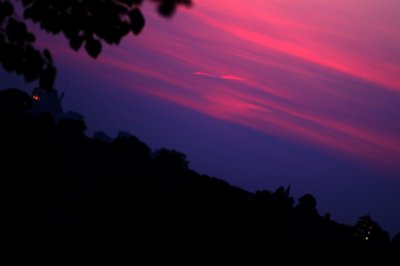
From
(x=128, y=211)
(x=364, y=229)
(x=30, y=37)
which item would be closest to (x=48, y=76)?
(x=30, y=37)

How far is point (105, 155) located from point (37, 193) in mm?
17440

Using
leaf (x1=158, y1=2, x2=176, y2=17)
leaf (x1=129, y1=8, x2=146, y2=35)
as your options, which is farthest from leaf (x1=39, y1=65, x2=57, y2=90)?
leaf (x1=158, y1=2, x2=176, y2=17)

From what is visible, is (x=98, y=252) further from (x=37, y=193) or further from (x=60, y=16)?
(x=60, y=16)

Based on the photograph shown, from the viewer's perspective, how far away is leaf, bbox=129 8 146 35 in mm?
3746

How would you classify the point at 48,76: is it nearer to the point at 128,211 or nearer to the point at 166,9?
the point at 166,9

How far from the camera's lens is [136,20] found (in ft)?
12.3

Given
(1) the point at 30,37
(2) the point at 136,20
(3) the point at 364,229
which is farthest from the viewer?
(3) the point at 364,229

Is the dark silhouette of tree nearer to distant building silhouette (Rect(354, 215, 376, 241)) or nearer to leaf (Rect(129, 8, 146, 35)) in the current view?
leaf (Rect(129, 8, 146, 35))

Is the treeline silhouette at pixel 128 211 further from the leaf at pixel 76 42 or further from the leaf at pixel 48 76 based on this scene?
the leaf at pixel 76 42

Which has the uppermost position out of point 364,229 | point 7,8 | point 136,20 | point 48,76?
point 364,229


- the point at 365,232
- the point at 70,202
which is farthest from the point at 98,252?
the point at 365,232

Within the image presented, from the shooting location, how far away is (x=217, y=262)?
28.7m

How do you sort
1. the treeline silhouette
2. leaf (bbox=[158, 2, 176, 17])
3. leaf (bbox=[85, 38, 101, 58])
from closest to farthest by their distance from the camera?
leaf (bbox=[158, 2, 176, 17])
leaf (bbox=[85, 38, 101, 58])
the treeline silhouette

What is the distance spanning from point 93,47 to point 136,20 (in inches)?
15.8
